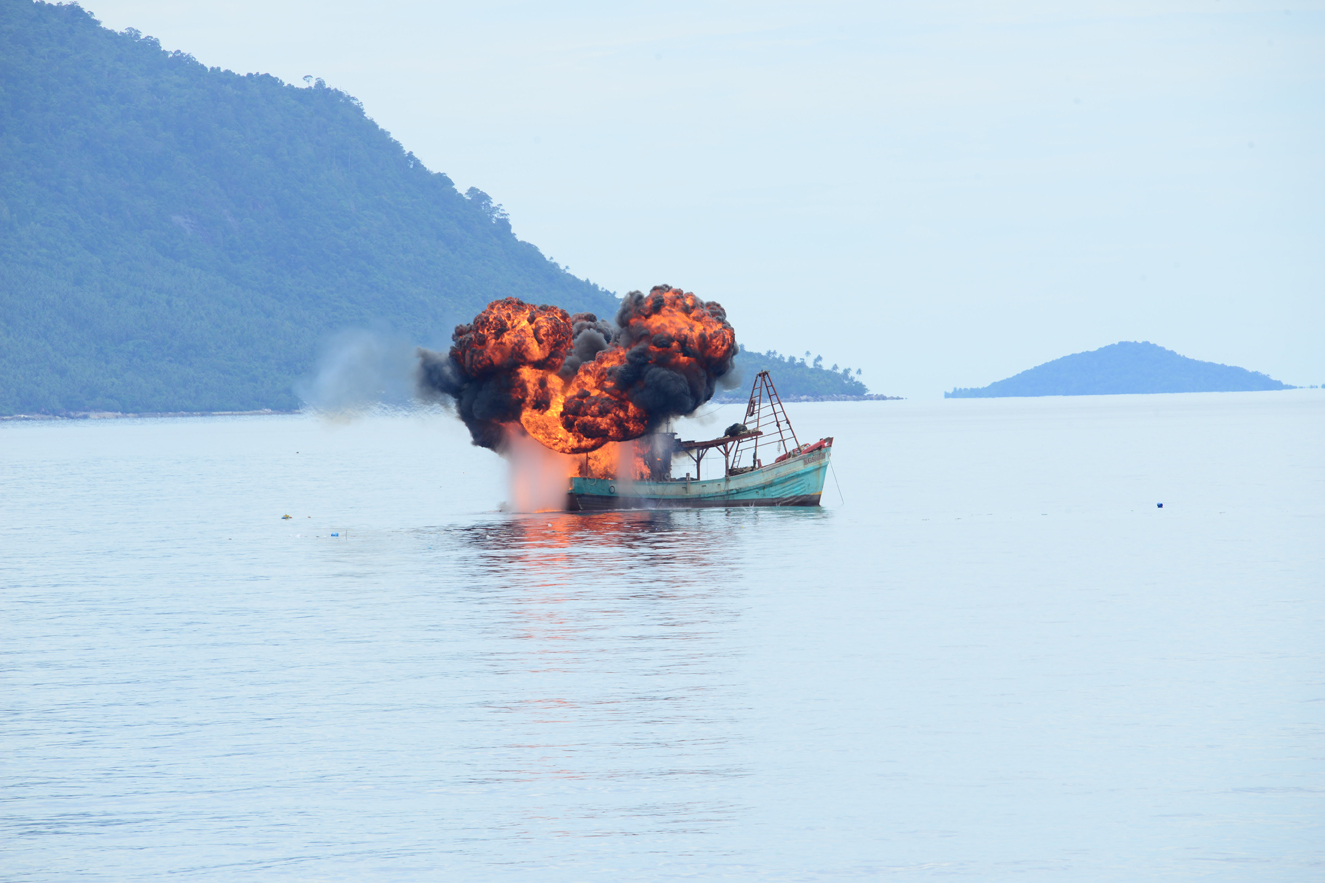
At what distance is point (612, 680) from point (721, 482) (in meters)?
64.1

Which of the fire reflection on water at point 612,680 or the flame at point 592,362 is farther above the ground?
the flame at point 592,362

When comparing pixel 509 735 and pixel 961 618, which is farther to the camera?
pixel 961 618

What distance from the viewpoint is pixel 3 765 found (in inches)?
1405

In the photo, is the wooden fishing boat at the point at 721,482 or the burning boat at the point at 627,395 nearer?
the burning boat at the point at 627,395

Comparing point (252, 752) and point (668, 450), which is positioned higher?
point (668, 450)

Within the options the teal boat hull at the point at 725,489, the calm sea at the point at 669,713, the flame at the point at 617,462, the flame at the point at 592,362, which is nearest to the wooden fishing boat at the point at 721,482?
the teal boat hull at the point at 725,489

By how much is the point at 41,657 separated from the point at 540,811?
93.7ft

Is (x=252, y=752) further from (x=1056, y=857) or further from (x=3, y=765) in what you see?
(x=1056, y=857)

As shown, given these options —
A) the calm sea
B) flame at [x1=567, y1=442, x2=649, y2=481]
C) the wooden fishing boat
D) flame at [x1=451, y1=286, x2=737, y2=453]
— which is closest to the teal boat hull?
the wooden fishing boat

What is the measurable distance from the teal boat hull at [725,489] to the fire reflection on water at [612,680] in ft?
70.0

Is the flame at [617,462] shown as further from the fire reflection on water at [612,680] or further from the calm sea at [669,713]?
the fire reflection on water at [612,680]

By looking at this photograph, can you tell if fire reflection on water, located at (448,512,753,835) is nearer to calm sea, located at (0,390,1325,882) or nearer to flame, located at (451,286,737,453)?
calm sea, located at (0,390,1325,882)

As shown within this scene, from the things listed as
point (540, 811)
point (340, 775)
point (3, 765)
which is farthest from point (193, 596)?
point (540, 811)

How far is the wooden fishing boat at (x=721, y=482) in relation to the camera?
109 m
